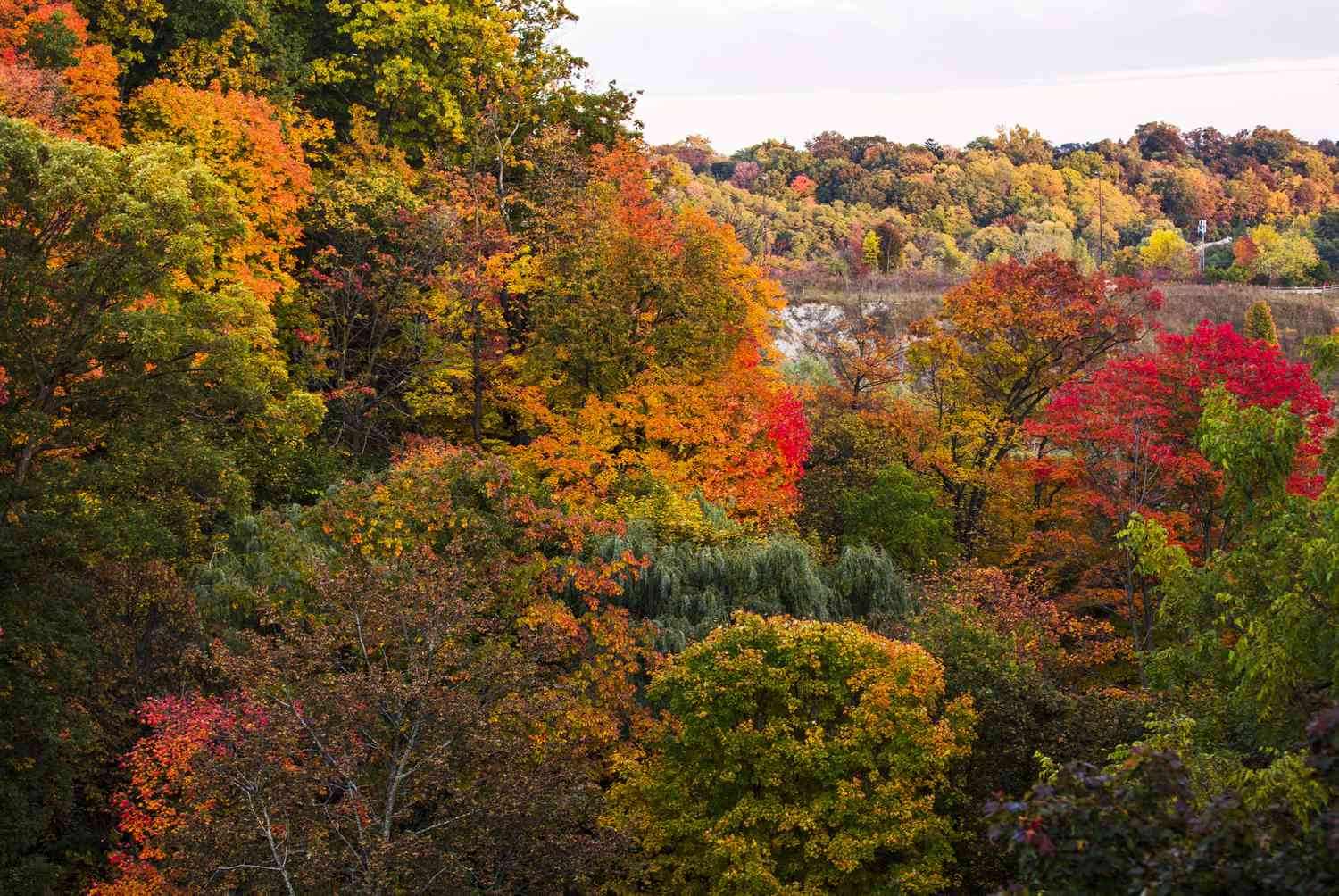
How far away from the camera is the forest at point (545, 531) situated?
13031 mm

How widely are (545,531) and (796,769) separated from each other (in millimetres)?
5124

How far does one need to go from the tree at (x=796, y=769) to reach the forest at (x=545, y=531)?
70mm

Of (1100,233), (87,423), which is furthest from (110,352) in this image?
(1100,233)

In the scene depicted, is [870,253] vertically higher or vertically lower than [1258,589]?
higher

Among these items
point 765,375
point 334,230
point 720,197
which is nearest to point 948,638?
point 765,375

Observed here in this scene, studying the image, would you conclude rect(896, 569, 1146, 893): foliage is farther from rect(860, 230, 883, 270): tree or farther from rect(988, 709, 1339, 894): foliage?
rect(860, 230, 883, 270): tree

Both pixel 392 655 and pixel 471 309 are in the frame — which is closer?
pixel 392 655

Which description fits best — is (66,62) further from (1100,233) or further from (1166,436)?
(1100,233)

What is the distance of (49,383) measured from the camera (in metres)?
19.2

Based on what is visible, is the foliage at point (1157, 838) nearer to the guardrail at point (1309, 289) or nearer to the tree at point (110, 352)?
the tree at point (110, 352)

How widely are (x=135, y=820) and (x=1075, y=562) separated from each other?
2065cm

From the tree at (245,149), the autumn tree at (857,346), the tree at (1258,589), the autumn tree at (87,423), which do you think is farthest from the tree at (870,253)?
the tree at (1258,589)

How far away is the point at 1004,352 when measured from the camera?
32969 mm

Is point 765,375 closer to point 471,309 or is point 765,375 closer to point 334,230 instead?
point 471,309
